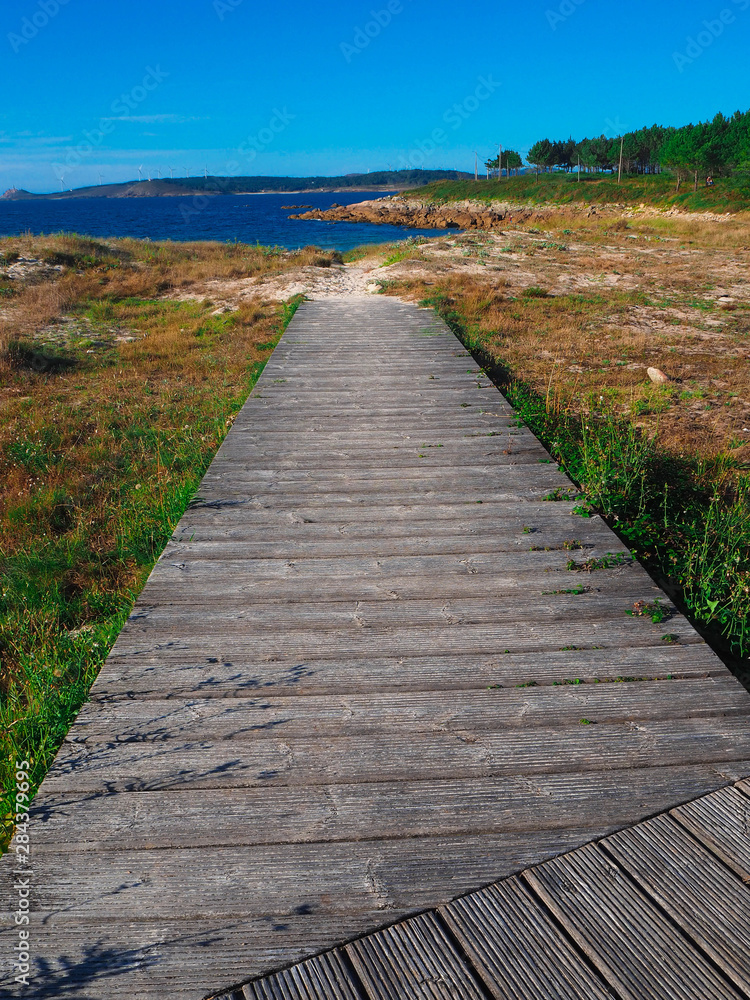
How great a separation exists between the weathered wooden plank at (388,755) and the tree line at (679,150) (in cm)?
5595

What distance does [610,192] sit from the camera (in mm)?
58594

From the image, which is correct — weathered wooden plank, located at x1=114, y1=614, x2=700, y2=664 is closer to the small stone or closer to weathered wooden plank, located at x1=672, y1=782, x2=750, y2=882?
weathered wooden plank, located at x1=672, y1=782, x2=750, y2=882

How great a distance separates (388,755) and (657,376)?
7416 mm

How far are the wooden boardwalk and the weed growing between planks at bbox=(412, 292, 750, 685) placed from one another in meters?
0.37

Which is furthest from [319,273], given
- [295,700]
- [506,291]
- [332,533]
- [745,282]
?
[295,700]

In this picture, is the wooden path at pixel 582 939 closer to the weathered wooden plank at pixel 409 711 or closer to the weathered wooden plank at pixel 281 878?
the weathered wooden plank at pixel 281 878

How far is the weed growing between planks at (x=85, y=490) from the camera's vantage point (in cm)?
275

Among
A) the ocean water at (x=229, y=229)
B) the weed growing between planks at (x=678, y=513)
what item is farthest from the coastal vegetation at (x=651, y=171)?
the weed growing between planks at (x=678, y=513)

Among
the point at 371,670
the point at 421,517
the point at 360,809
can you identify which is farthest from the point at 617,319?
the point at 360,809

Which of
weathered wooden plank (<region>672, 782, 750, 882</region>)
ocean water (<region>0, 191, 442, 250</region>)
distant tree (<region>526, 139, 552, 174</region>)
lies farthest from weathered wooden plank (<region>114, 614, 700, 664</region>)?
distant tree (<region>526, 139, 552, 174</region>)

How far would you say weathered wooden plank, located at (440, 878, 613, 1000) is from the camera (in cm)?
138

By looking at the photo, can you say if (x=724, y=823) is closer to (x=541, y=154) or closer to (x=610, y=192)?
(x=610, y=192)

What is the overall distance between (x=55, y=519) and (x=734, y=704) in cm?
475

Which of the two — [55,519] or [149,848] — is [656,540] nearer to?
[149,848]
